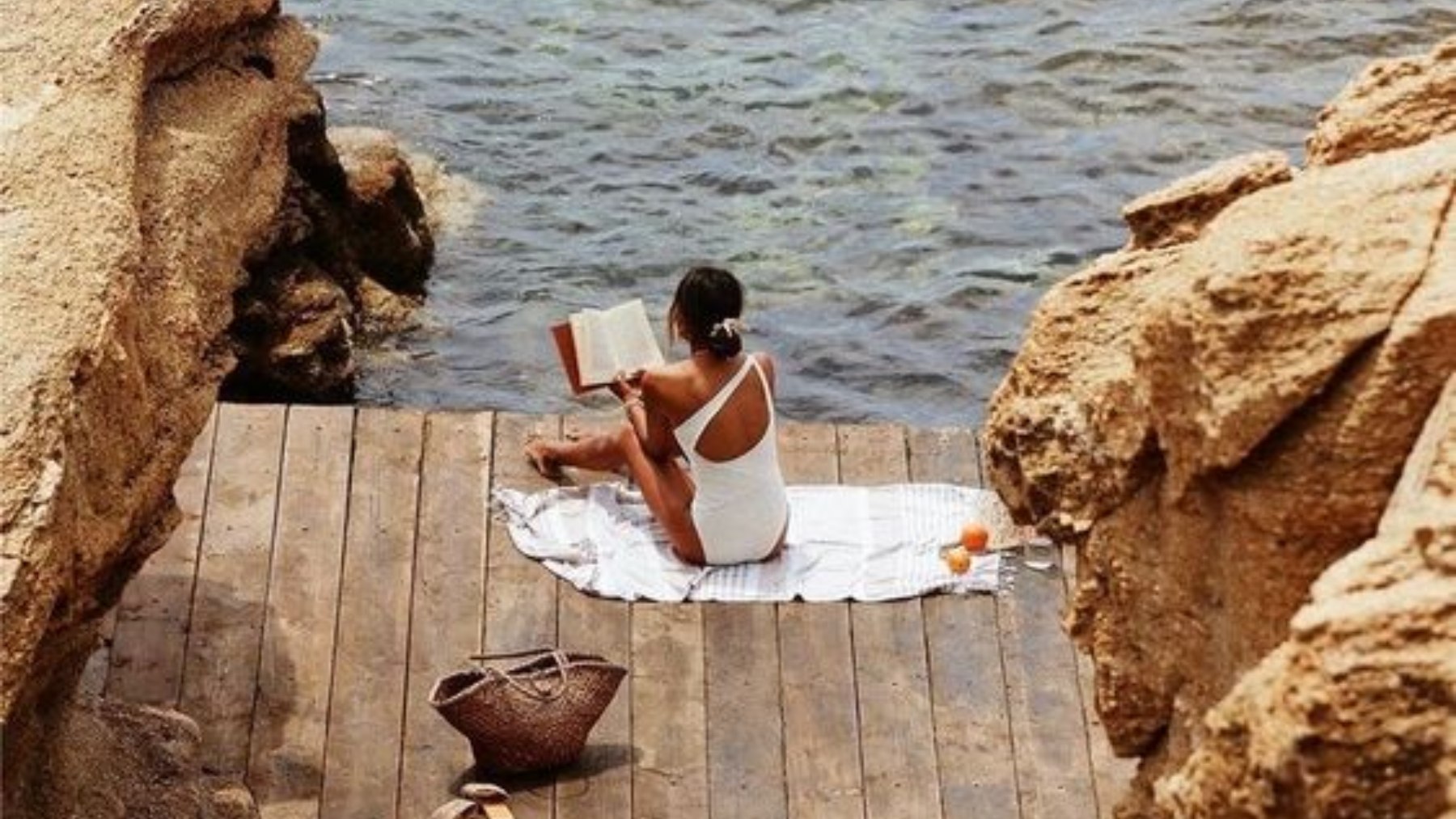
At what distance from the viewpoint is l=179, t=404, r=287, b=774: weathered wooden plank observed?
8.79m

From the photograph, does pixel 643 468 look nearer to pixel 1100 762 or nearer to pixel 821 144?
pixel 1100 762

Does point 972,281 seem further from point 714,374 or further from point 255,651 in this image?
point 255,651

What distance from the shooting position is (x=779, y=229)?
15.4 m

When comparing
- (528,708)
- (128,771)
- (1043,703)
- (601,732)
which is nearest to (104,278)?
(128,771)

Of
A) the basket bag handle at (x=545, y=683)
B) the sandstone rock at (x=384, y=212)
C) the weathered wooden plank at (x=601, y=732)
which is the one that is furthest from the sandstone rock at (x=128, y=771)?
the sandstone rock at (x=384, y=212)

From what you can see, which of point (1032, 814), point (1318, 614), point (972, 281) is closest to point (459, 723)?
point (1032, 814)

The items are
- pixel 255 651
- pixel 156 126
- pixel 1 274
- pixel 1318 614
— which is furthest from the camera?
pixel 255 651

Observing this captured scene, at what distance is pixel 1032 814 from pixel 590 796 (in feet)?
4.28

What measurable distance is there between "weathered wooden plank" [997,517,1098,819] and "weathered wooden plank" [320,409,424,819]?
1906 millimetres

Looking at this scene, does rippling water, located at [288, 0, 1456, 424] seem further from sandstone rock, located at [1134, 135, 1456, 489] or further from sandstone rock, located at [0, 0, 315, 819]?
sandstone rock, located at [1134, 135, 1456, 489]

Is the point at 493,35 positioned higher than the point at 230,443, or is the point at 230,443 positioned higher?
the point at 230,443

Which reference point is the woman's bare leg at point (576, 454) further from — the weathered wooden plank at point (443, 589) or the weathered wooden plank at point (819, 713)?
the weathered wooden plank at point (819, 713)

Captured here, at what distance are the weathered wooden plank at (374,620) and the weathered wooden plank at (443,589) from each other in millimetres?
37

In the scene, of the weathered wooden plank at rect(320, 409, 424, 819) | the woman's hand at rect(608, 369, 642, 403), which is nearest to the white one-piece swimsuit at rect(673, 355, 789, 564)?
the woman's hand at rect(608, 369, 642, 403)
